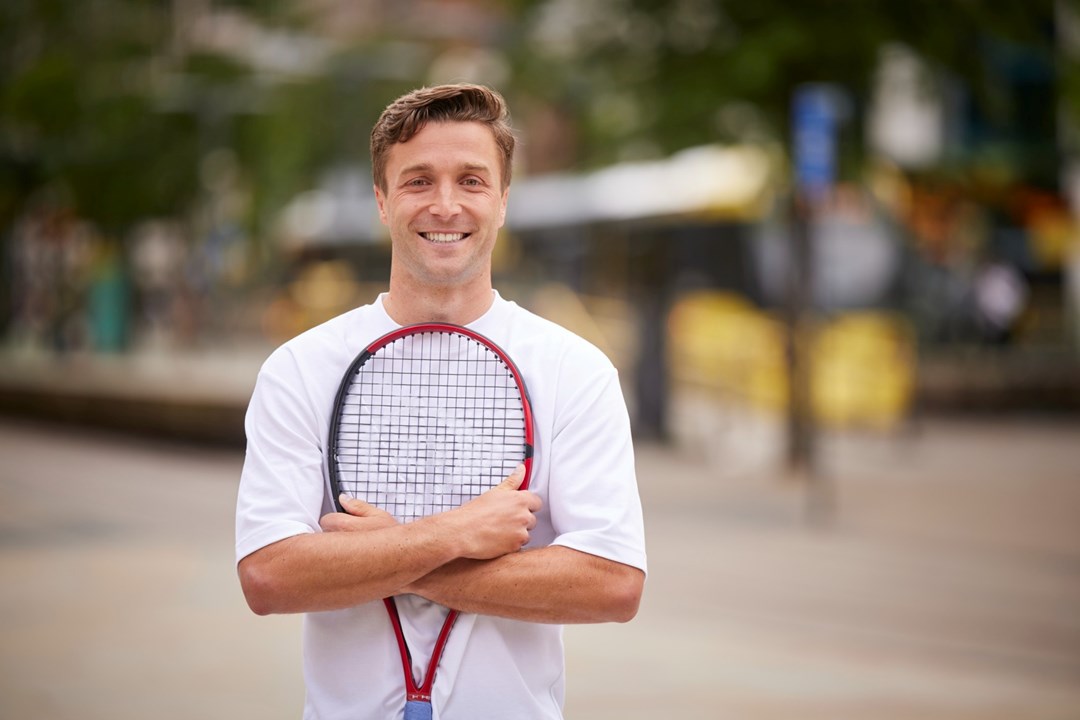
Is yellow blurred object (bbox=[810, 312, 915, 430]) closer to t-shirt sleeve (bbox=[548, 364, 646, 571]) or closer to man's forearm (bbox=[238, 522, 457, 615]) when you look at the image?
t-shirt sleeve (bbox=[548, 364, 646, 571])

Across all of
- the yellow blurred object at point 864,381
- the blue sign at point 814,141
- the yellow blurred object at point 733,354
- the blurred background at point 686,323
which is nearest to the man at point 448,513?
the blurred background at point 686,323

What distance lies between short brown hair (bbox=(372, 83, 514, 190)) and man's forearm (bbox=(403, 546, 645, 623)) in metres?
0.66

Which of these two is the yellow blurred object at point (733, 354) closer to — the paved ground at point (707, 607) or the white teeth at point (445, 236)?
the paved ground at point (707, 607)

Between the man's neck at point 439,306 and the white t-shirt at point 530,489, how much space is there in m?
0.02

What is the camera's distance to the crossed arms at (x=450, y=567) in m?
2.42

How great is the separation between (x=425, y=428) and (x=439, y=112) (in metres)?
0.50

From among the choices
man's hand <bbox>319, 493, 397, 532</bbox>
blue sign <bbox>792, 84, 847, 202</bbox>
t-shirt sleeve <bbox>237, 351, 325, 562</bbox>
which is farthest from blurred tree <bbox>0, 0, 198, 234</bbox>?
man's hand <bbox>319, 493, 397, 532</bbox>

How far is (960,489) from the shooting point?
14508 millimetres

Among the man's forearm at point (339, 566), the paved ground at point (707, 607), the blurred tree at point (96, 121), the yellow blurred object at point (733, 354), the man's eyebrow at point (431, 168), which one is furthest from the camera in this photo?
the blurred tree at point (96, 121)

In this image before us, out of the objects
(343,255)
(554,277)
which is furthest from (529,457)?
(343,255)

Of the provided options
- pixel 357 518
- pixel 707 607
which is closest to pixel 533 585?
pixel 357 518

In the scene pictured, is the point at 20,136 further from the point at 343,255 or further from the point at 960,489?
the point at 343,255

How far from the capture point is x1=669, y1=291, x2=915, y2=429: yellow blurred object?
63.7 ft

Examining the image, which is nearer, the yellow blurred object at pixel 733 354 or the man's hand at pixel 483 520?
the man's hand at pixel 483 520
